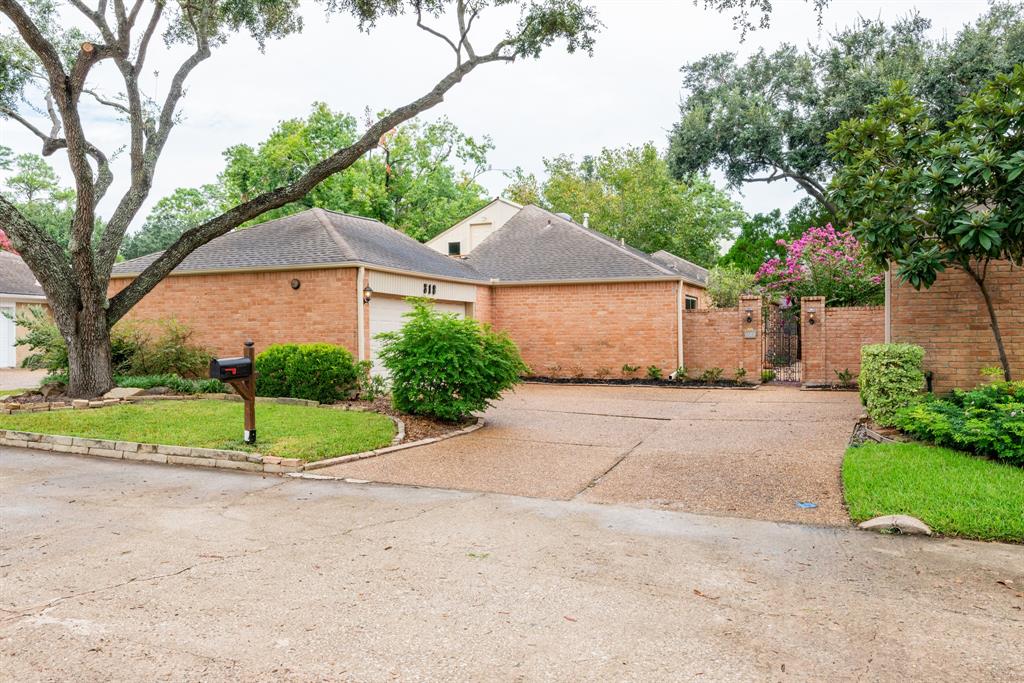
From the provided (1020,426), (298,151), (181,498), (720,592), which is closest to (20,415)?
(181,498)

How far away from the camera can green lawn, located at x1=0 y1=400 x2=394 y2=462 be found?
27.7 feet

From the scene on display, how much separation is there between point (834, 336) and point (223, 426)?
14138mm

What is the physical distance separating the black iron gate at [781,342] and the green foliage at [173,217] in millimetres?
36943

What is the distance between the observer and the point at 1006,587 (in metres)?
4.11

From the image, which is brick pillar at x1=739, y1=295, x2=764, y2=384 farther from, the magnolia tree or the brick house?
the magnolia tree

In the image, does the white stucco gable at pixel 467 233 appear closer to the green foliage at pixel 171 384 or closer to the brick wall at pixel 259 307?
the brick wall at pixel 259 307

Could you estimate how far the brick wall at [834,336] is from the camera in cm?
1642

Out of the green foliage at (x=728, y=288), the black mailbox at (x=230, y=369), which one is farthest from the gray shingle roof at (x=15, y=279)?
the green foliage at (x=728, y=288)

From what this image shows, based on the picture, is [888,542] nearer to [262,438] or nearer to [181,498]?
[181,498]

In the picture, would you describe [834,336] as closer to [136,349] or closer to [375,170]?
[136,349]

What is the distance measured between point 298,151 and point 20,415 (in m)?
21.3

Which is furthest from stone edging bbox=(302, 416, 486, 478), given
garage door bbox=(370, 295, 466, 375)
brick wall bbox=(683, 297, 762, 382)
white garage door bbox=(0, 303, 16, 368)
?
white garage door bbox=(0, 303, 16, 368)

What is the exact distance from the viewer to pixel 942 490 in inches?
229

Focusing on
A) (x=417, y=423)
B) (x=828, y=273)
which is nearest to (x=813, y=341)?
(x=828, y=273)
